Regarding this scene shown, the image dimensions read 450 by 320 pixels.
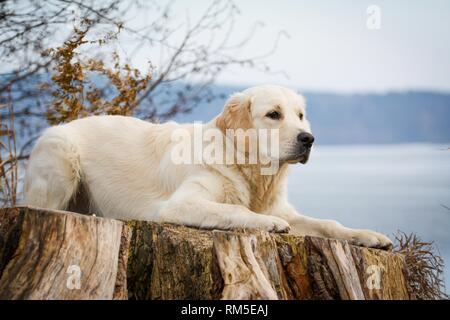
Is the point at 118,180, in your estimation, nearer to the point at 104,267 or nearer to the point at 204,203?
the point at 204,203

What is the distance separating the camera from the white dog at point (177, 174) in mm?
4227

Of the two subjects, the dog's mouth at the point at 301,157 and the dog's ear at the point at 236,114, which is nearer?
the dog's mouth at the point at 301,157

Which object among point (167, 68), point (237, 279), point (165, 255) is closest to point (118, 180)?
point (165, 255)

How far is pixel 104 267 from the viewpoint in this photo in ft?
10.6

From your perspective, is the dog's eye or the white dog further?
the dog's eye

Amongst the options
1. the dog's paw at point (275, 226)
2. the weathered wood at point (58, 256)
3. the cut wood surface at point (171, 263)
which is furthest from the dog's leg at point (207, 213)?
the weathered wood at point (58, 256)

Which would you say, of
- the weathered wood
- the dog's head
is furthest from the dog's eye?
the weathered wood

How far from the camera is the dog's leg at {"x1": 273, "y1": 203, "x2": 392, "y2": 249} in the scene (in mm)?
4059

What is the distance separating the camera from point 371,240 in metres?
4.05

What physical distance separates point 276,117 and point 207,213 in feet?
2.96

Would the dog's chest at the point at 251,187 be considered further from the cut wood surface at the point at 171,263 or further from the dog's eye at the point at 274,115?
the cut wood surface at the point at 171,263

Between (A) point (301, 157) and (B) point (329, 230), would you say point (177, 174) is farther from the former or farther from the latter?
(B) point (329, 230)

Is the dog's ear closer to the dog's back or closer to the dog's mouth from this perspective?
the dog's mouth

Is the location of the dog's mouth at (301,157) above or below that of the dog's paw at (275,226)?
above
